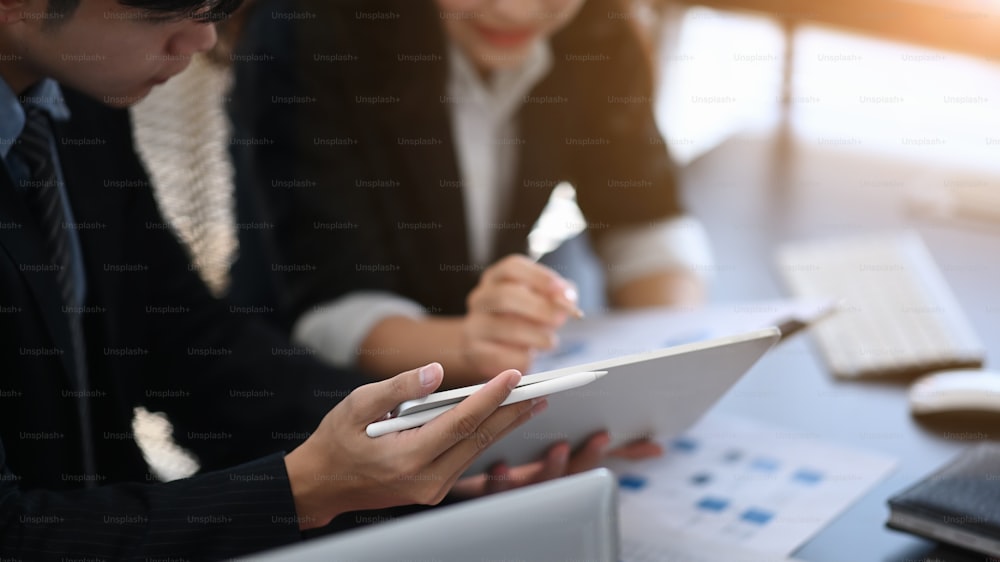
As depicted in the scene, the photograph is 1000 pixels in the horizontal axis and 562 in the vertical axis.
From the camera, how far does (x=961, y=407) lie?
3.61 ft

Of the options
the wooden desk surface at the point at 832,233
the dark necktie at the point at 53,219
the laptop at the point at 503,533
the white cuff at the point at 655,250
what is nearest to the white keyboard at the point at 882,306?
the wooden desk surface at the point at 832,233

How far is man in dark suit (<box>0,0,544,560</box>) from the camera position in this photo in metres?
0.77

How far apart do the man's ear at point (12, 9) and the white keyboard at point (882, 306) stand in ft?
3.03

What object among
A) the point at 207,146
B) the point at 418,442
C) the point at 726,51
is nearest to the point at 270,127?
the point at 207,146

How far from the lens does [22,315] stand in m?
0.92

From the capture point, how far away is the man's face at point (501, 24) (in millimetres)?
1367

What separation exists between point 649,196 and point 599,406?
850 millimetres

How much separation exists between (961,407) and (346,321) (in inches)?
31.3

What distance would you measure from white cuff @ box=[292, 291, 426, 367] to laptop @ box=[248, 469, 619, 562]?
0.82m

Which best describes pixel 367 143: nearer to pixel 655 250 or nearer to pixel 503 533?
pixel 655 250

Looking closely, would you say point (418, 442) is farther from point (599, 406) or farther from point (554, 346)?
point (554, 346)

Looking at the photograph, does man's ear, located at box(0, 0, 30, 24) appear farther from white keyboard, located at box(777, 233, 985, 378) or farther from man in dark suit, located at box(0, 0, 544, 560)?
white keyboard, located at box(777, 233, 985, 378)

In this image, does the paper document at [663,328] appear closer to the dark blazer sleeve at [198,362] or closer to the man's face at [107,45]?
the dark blazer sleeve at [198,362]

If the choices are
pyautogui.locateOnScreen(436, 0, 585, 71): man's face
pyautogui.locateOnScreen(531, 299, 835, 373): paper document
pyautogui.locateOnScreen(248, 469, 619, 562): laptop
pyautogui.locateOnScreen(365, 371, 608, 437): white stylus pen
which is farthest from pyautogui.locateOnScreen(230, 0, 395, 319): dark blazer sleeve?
pyautogui.locateOnScreen(248, 469, 619, 562): laptop
